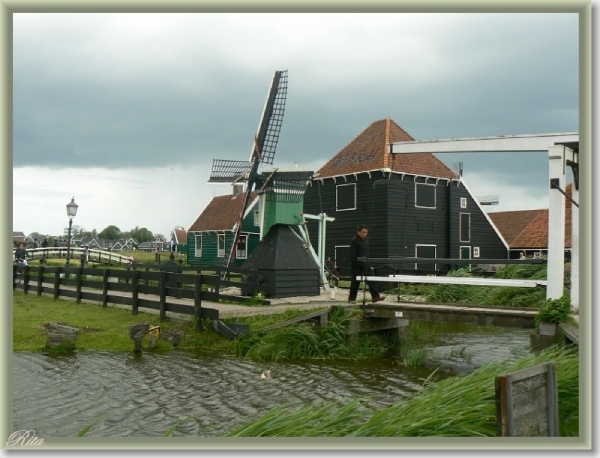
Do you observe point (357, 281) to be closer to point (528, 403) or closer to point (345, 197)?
point (528, 403)

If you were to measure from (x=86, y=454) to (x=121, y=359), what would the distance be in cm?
568

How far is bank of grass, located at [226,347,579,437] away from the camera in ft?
15.4

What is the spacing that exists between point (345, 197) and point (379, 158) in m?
2.78

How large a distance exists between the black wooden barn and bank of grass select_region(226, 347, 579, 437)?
18658 mm

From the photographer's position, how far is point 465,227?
92.7 ft

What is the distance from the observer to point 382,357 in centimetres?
1149

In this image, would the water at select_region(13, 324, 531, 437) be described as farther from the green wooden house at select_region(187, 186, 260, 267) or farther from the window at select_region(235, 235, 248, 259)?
the window at select_region(235, 235, 248, 259)

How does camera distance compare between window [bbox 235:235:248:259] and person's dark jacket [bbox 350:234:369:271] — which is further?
window [bbox 235:235:248:259]

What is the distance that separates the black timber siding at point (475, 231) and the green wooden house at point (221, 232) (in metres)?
12.0

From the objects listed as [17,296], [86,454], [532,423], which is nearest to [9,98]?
[86,454]

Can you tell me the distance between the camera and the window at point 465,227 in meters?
28.1

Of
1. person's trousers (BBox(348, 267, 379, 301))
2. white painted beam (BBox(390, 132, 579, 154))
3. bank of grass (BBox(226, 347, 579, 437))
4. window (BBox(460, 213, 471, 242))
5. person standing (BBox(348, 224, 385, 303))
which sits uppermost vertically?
white painted beam (BBox(390, 132, 579, 154))

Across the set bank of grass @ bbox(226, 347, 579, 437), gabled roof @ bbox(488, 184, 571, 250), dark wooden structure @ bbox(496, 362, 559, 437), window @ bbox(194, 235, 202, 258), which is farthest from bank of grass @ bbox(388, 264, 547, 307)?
window @ bbox(194, 235, 202, 258)

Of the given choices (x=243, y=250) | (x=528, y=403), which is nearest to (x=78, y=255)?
(x=243, y=250)
